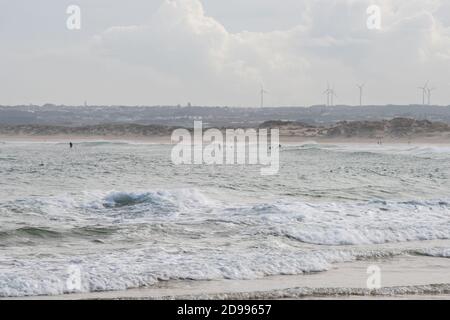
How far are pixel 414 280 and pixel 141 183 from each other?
1694 cm

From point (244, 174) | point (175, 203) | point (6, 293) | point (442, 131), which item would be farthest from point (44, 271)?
point (442, 131)

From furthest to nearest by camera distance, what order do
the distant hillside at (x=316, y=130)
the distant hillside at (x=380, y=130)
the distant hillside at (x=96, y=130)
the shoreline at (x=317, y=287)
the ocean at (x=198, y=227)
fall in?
the distant hillside at (x=96, y=130) < the distant hillside at (x=316, y=130) < the distant hillside at (x=380, y=130) < the ocean at (x=198, y=227) < the shoreline at (x=317, y=287)

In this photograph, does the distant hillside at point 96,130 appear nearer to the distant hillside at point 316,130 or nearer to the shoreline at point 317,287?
the distant hillside at point 316,130

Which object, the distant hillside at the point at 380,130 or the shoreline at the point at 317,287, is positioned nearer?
the shoreline at the point at 317,287

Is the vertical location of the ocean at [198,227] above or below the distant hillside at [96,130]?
above

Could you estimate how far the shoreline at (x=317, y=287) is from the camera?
1028cm

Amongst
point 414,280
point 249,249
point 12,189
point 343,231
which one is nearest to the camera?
point 414,280

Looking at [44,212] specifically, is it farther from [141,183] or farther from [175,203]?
[141,183]

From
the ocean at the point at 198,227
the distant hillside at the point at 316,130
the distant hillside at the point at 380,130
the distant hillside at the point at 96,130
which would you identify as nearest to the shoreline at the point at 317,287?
the ocean at the point at 198,227

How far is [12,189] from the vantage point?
2409cm

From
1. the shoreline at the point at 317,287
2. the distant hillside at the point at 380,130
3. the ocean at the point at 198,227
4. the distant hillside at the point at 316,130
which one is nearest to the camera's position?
the shoreline at the point at 317,287

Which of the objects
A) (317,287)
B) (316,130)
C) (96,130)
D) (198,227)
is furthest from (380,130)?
(317,287)

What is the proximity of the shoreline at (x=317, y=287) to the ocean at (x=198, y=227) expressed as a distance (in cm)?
34

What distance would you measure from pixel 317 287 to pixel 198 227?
20.2 feet
